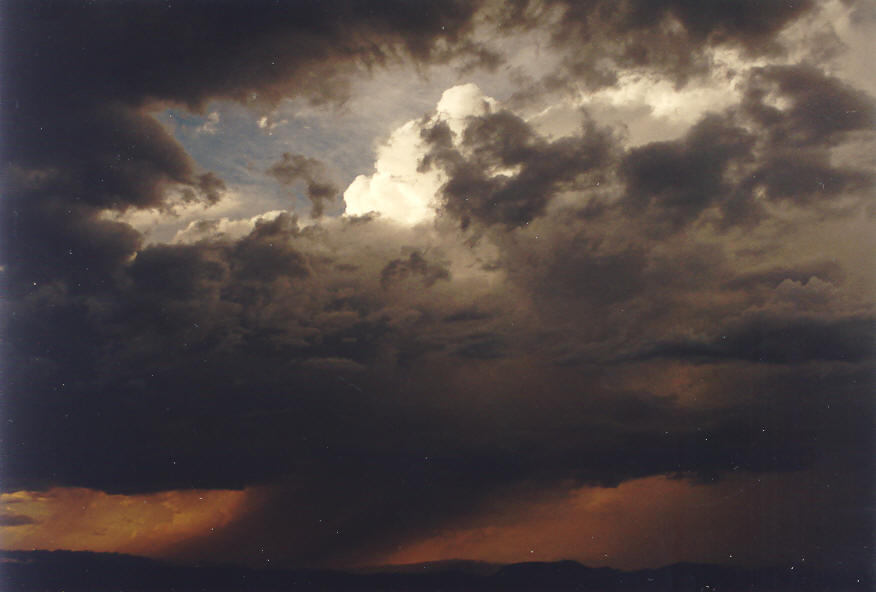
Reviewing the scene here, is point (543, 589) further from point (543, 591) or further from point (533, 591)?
point (533, 591)

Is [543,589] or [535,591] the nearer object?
[535,591]

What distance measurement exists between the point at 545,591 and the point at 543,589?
414 centimetres

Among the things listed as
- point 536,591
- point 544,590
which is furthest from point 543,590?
point 536,591

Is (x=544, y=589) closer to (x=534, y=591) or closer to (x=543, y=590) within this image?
(x=543, y=590)

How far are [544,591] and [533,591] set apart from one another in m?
7.53

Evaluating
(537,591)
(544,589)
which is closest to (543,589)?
(544,589)

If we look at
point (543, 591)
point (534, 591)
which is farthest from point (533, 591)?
point (543, 591)

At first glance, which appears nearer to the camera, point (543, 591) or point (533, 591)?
point (533, 591)

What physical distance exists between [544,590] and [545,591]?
258 cm

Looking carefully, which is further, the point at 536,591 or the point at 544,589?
the point at 544,589

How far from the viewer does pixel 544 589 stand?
98750 millimetres

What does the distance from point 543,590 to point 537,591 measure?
15.7 feet

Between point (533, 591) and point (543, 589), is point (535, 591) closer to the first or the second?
point (533, 591)

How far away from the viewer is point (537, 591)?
93312 millimetres
